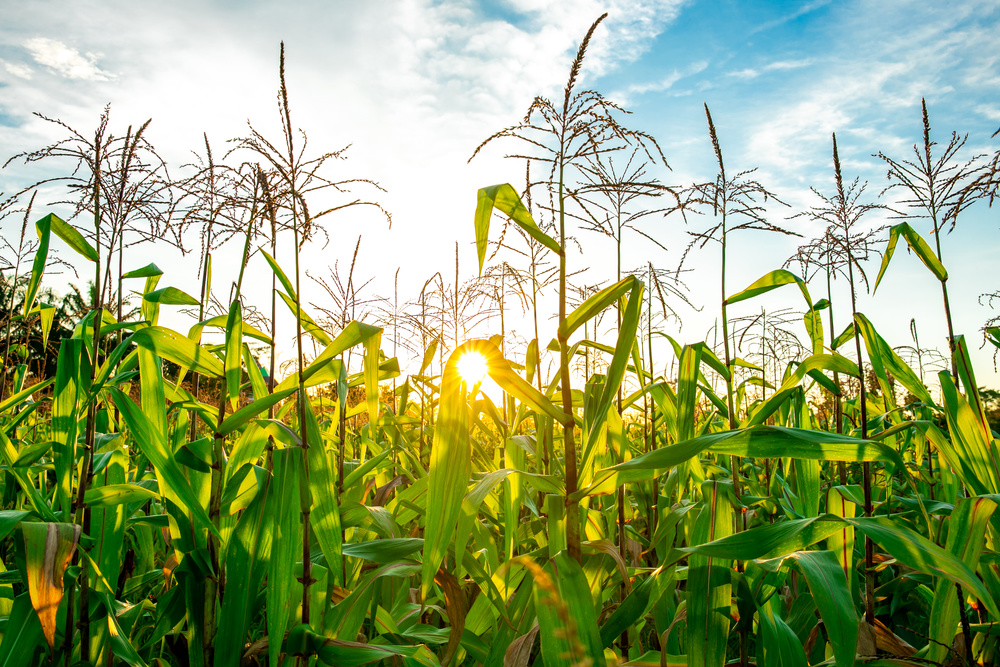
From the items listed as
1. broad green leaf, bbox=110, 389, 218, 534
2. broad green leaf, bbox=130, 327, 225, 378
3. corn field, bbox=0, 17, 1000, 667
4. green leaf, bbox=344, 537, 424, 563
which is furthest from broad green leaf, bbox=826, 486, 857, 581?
broad green leaf, bbox=130, 327, 225, 378

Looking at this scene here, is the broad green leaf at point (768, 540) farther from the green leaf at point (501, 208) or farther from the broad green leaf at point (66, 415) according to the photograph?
the broad green leaf at point (66, 415)

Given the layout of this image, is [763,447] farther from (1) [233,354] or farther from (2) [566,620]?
(1) [233,354]

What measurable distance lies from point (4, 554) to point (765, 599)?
11.2ft

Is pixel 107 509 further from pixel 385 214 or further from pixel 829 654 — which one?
pixel 829 654

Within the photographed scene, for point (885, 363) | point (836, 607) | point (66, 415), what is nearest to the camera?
point (836, 607)

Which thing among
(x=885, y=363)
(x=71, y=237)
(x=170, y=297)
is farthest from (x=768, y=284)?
(x=71, y=237)

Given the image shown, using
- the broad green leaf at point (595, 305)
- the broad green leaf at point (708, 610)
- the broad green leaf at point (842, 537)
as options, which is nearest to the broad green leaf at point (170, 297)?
the broad green leaf at point (595, 305)

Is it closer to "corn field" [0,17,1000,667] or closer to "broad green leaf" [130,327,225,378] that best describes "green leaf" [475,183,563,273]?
"corn field" [0,17,1000,667]

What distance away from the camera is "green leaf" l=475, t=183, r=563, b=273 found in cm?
111

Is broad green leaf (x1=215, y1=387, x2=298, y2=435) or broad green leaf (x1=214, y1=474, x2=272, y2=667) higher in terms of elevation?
broad green leaf (x1=215, y1=387, x2=298, y2=435)

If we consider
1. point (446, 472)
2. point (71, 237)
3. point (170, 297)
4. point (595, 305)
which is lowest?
point (446, 472)

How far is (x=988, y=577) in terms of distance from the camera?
1.55m

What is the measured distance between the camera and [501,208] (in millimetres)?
1169

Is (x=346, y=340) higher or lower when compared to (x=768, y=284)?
lower
